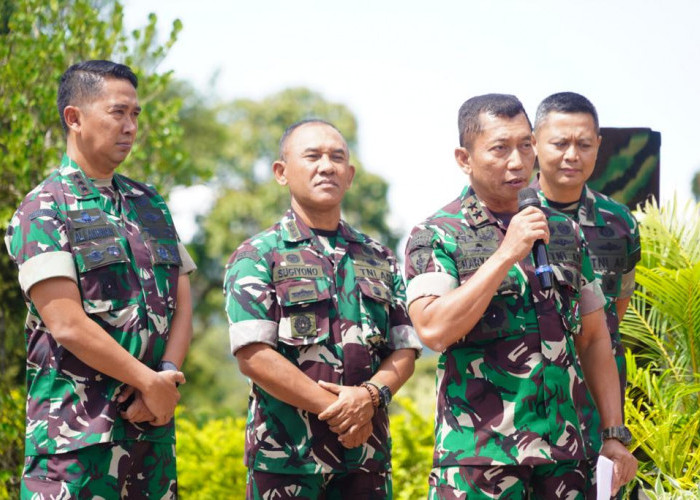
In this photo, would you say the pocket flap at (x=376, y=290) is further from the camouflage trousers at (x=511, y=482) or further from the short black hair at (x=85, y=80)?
the short black hair at (x=85, y=80)

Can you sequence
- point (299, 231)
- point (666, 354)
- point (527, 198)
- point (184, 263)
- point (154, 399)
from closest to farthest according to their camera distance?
point (527, 198), point (154, 399), point (184, 263), point (299, 231), point (666, 354)

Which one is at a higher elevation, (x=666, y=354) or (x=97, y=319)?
(x=97, y=319)

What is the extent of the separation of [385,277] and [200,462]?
3706 mm

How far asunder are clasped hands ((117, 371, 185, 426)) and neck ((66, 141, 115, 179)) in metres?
0.83

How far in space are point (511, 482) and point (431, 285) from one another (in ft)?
2.36

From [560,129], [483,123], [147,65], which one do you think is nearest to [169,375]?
[483,123]

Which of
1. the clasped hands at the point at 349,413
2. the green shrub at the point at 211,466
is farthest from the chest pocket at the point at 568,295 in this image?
the green shrub at the point at 211,466

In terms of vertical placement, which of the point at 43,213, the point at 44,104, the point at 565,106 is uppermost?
the point at 44,104

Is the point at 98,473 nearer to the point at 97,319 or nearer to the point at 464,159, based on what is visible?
the point at 97,319

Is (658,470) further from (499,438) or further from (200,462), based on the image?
(200,462)

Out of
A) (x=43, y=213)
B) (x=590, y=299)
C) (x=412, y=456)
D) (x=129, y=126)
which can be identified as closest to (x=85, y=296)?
(x=43, y=213)

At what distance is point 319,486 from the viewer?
3.81 metres

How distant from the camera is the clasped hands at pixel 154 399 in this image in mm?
3527

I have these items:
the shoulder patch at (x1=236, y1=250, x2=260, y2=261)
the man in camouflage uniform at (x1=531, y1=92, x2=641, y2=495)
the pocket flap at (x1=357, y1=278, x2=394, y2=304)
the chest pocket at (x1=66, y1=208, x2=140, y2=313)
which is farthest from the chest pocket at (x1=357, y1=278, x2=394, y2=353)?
the man in camouflage uniform at (x1=531, y1=92, x2=641, y2=495)
